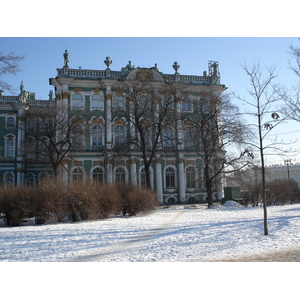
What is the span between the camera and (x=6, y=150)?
41.2 meters

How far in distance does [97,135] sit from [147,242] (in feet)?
91.2

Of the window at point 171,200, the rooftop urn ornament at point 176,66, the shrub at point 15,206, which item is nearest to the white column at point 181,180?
the window at point 171,200

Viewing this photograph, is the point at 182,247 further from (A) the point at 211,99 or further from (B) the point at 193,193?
(B) the point at 193,193

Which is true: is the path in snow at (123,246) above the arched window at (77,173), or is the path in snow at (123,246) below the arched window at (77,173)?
below

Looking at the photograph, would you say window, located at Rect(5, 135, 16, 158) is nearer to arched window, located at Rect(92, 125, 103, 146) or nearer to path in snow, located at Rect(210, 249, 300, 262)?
arched window, located at Rect(92, 125, 103, 146)

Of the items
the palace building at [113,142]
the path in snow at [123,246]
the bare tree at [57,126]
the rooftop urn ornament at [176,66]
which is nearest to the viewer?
the path in snow at [123,246]

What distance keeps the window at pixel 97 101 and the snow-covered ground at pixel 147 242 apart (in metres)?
24.5

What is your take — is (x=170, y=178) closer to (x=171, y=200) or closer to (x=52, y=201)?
(x=171, y=200)

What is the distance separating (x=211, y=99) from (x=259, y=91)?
18.2 metres

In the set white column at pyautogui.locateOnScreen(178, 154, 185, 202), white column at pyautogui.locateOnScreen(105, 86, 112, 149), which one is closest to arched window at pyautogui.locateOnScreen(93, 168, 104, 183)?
white column at pyautogui.locateOnScreen(105, 86, 112, 149)

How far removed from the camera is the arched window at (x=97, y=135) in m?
37.4

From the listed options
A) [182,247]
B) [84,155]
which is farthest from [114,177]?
[182,247]

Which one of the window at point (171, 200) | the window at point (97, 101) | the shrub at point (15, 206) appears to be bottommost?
the window at point (171, 200)

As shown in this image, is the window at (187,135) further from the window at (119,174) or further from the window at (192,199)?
the window at (119,174)
